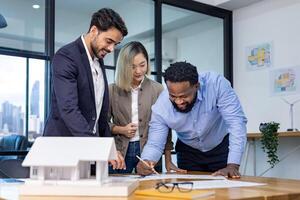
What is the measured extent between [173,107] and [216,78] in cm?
25

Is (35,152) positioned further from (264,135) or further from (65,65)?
(264,135)

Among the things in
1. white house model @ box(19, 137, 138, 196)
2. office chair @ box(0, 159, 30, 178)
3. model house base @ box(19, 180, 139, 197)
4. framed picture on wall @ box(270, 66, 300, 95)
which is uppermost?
framed picture on wall @ box(270, 66, 300, 95)

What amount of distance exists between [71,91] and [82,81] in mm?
75

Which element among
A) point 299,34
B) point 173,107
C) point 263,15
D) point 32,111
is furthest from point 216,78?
point 263,15

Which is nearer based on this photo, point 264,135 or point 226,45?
point 264,135

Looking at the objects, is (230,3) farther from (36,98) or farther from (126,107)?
(126,107)

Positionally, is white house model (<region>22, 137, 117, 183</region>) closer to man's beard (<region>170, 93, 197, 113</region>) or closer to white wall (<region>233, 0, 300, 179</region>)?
man's beard (<region>170, 93, 197, 113</region>)

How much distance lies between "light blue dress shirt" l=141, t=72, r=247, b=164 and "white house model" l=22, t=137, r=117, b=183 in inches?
32.0

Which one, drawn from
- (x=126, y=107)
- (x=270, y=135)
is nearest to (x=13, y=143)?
(x=126, y=107)

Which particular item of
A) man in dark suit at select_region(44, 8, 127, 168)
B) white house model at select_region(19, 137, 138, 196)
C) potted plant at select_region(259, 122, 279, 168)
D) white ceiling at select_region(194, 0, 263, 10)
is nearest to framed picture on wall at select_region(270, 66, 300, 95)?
potted plant at select_region(259, 122, 279, 168)

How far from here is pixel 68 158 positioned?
107 centimetres

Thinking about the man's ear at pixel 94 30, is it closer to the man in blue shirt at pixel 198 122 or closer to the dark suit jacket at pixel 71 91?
the dark suit jacket at pixel 71 91

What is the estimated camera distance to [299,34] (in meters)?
4.07

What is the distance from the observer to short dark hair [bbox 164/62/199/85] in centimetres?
179
